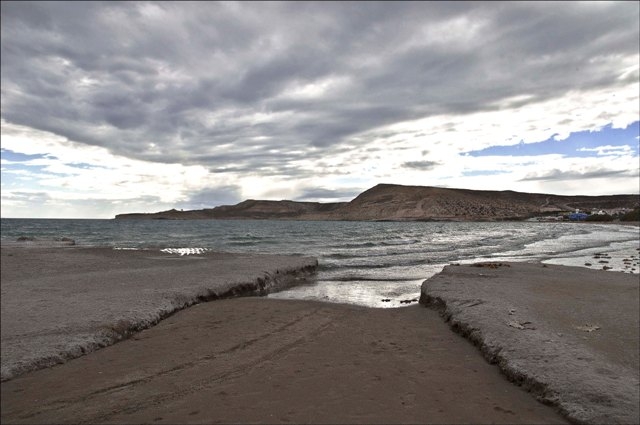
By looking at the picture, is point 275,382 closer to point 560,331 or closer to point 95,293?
point 560,331

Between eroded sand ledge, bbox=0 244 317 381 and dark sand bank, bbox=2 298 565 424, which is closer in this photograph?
dark sand bank, bbox=2 298 565 424

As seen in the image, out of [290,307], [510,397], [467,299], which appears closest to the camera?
[510,397]

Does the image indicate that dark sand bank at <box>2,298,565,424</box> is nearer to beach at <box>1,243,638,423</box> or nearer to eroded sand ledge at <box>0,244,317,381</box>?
beach at <box>1,243,638,423</box>

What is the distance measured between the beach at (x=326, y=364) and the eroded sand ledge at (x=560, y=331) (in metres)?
0.05

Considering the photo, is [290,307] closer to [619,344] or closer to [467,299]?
[467,299]

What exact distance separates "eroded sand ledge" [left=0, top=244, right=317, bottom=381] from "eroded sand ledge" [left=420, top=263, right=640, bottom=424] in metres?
7.39

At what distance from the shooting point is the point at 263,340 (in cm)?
901

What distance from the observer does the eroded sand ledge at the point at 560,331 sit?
5879 mm

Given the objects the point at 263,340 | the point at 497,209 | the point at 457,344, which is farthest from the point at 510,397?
the point at 497,209

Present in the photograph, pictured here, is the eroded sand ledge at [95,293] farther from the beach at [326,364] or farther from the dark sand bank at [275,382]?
the dark sand bank at [275,382]

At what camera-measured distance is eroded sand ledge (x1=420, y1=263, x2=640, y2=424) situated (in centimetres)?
588

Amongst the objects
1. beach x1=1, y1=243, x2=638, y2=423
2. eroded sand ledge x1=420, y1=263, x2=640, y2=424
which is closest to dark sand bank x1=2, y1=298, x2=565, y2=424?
beach x1=1, y1=243, x2=638, y2=423

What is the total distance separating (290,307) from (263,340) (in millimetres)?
3603

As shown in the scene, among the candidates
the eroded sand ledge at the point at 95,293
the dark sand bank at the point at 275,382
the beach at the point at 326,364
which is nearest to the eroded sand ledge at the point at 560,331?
the beach at the point at 326,364
